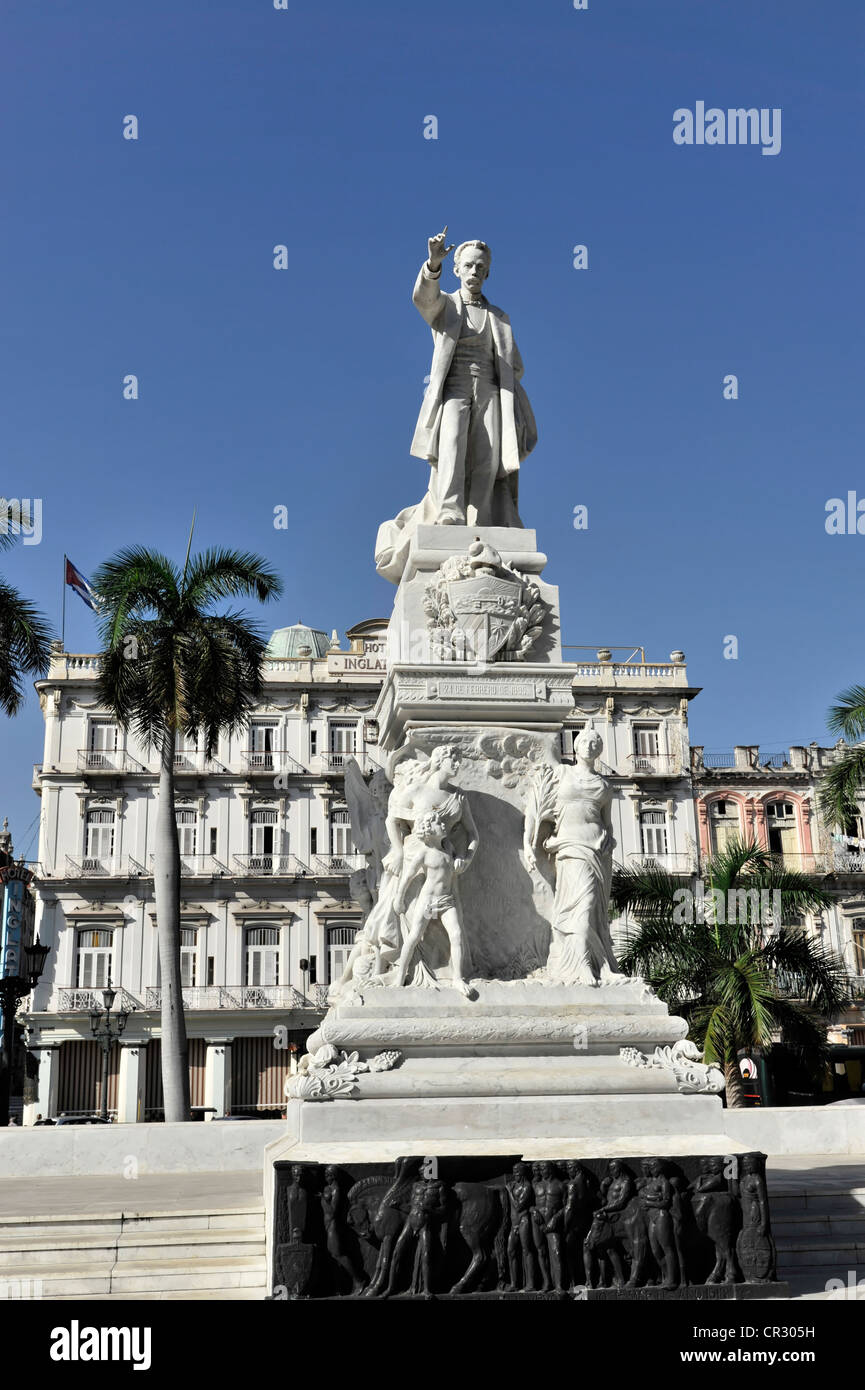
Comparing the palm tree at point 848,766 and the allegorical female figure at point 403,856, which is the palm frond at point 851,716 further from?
the allegorical female figure at point 403,856

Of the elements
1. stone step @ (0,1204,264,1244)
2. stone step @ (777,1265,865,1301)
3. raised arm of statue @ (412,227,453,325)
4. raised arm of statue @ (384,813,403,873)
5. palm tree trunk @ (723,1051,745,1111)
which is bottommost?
stone step @ (777,1265,865,1301)

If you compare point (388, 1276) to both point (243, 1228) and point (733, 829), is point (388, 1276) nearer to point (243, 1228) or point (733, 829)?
point (243, 1228)

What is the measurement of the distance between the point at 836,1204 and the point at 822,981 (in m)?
17.7

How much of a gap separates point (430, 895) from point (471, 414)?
3.88 meters

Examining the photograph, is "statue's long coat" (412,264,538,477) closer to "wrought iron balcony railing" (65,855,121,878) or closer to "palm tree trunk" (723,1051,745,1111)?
"palm tree trunk" (723,1051,745,1111)

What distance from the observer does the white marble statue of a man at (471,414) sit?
978cm

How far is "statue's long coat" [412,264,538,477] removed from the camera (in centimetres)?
980

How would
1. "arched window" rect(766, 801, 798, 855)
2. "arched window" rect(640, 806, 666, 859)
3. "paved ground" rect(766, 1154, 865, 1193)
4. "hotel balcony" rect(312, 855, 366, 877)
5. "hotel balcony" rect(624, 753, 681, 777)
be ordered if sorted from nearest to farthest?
"paved ground" rect(766, 1154, 865, 1193) → "hotel balcony" rect(312, 855, 366, 877) → "arched window" rect(640, 806, 666, 859) → "hotel balcony" rect(624, 753, 681, 777) → "arched window" rect(766, 801, 798, 855)

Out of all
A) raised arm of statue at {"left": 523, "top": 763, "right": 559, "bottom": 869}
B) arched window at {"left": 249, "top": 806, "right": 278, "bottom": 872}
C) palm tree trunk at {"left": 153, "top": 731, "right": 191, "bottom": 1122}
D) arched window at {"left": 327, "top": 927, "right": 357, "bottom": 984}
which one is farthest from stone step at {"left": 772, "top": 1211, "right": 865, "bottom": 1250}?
arched window at {"left": 249, "top": 806, "right": 278, "bottom": 872}

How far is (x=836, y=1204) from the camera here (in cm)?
732

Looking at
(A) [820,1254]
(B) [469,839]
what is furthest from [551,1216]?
(B) [469,839]

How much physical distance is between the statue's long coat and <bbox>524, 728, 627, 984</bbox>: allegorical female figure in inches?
101

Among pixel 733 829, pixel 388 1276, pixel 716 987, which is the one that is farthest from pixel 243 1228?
pixel 733 829

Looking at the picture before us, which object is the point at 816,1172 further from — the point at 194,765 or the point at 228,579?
the point at 194,765
